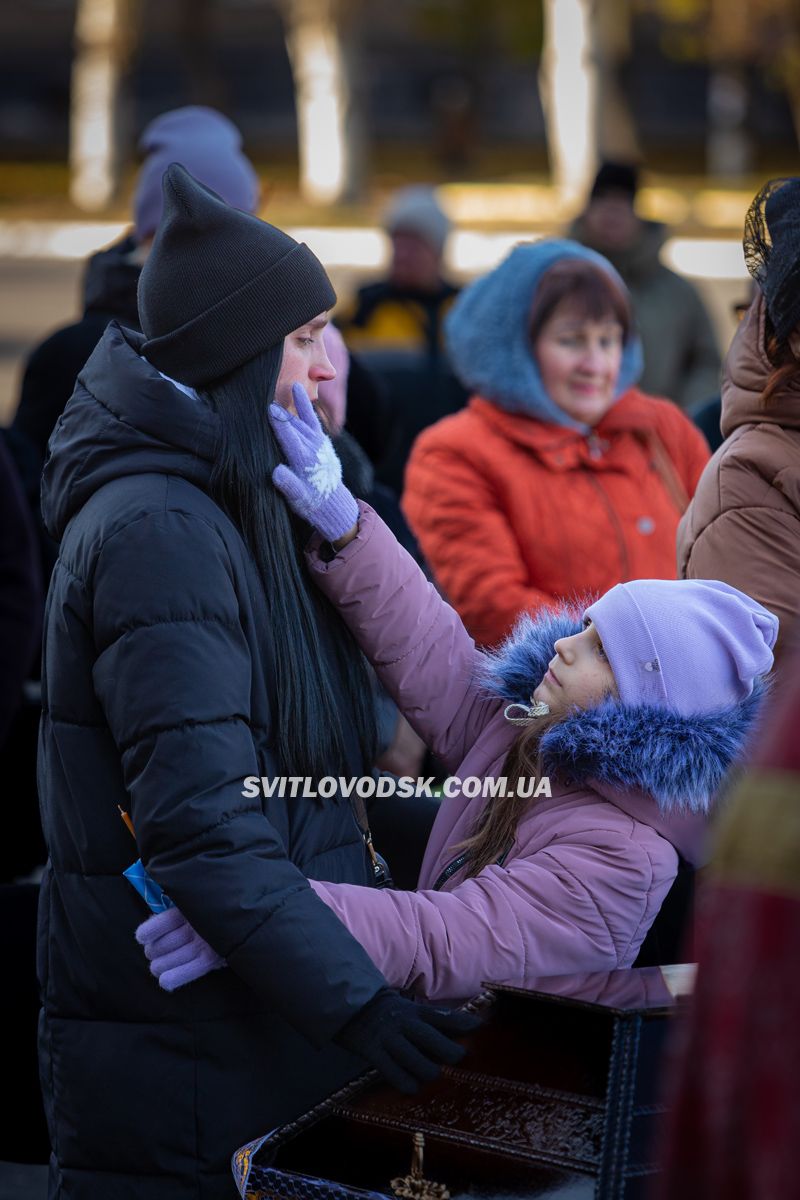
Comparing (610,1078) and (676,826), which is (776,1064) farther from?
(676,826)

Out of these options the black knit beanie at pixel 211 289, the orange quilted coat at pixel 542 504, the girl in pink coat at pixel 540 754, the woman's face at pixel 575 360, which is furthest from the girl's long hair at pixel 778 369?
the woman's face at pixel 575 360

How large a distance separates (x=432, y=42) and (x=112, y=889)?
1337 inches

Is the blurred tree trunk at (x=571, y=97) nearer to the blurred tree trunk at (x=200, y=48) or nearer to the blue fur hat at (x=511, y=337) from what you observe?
the blurred tree trunk at (x=200, y=48)

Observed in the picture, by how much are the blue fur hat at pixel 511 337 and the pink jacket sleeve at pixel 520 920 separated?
1.86 m

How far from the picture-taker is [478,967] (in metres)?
2.14

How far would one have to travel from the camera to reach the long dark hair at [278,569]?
7.02 feet

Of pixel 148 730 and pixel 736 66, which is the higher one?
pixel 736 66

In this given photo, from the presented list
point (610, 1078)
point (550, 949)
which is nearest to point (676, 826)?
point (550, 949)

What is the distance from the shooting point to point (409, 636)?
2.43 m

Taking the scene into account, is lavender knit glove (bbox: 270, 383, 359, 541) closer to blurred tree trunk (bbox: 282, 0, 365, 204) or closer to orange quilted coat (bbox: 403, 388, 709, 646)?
orange quilted coat (bbox: 403, 388, 709, 646)

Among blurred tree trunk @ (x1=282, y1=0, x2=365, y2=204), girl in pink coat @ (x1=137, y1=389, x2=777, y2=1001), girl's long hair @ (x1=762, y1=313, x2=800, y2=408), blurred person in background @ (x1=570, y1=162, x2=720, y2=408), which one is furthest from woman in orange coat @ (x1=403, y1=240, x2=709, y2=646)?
blurred tree trunk @ (x1=282, y1=0, x2=365, y2=204)

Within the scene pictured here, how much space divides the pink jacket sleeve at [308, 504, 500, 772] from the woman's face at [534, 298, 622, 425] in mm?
1441

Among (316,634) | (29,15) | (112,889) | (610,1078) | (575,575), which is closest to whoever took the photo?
(610,1078)

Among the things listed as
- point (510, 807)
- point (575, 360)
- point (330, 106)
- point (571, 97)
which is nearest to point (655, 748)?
point (510, 807)
